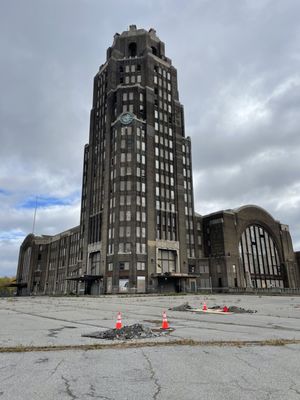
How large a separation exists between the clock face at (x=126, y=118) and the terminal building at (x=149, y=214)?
0.79 ft

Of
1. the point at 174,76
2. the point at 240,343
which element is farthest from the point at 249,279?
the point at 240,343

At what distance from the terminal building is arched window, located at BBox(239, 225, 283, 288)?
27cm

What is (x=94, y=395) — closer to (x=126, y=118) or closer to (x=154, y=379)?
(x=154, y=379)

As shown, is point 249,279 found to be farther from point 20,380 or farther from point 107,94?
point 20,380

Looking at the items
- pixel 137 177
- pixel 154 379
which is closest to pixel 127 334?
pixel 154 379

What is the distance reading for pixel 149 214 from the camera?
72.4 m

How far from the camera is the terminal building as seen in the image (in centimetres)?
6994

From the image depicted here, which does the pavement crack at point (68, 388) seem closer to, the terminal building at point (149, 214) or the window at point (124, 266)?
the terminal building at point (149, 214)

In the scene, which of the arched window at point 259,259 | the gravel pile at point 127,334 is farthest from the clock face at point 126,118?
the gravel pile at point 127,334

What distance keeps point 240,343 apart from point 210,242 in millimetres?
76915

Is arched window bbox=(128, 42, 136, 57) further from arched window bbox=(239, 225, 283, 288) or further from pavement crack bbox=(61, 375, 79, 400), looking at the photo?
pavement crack bbox=(61, 375, 79, 400)

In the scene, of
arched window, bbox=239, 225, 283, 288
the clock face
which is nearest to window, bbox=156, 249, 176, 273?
arched window, bbox=239, 225, 283, 288

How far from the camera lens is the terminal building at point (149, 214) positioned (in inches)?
2753

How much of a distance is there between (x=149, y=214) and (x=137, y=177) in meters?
8.85
